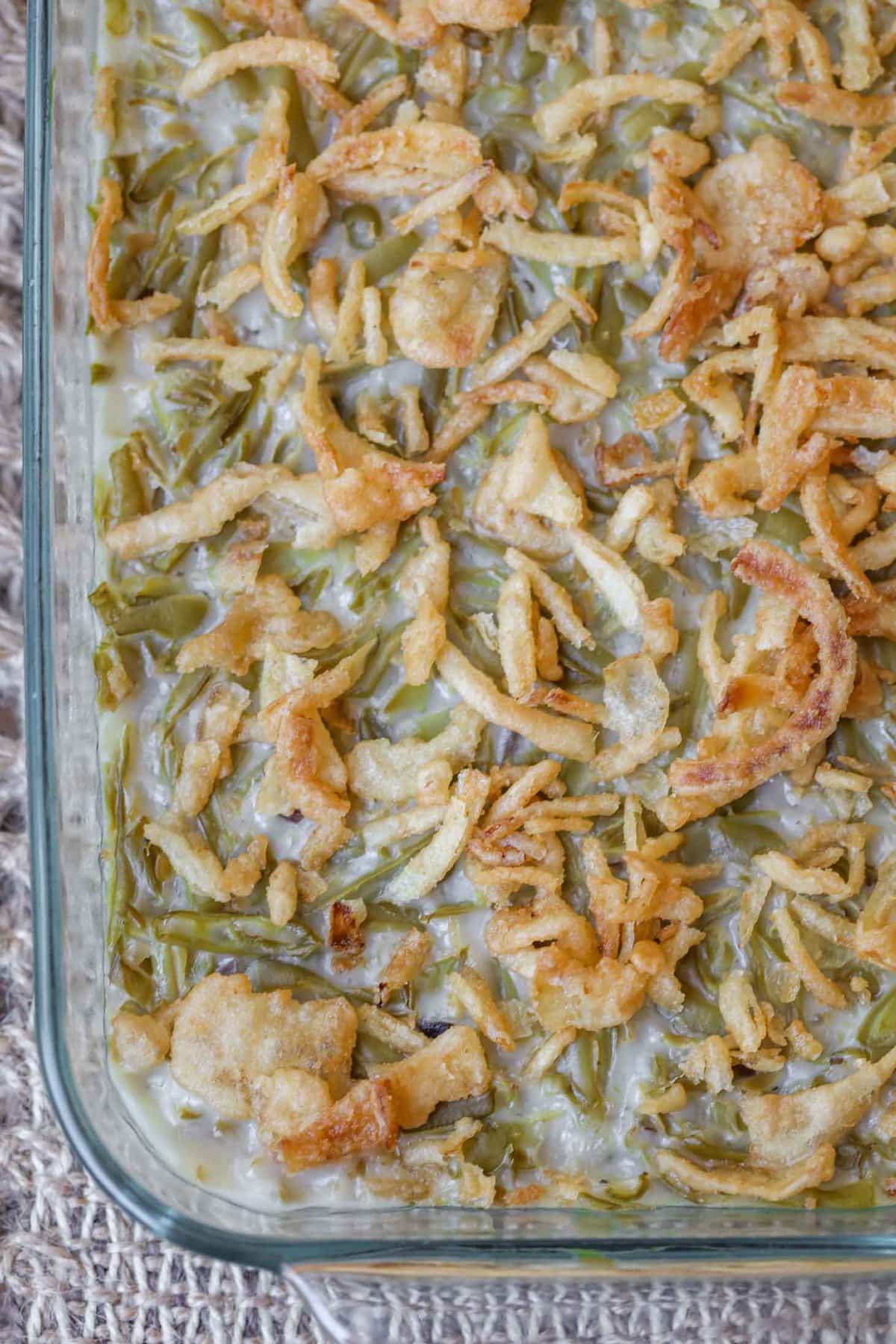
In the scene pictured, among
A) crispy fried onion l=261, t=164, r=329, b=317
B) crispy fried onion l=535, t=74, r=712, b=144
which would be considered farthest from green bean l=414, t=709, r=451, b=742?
crispy fried onion l=535, t=74, r=712, b=144

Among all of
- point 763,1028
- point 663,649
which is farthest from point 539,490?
point 763,1028

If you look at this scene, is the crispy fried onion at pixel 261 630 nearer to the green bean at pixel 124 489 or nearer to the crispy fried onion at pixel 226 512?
the crispy fried onion at pixel 226 512

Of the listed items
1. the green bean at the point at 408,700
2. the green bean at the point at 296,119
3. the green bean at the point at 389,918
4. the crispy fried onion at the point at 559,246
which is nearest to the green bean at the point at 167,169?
the green bean at the point at 296,119

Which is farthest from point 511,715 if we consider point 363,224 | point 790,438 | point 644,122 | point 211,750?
point 644,122

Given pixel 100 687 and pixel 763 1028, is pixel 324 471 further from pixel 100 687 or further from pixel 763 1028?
pixel 763 1028

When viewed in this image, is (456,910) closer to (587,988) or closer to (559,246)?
(587,988)
